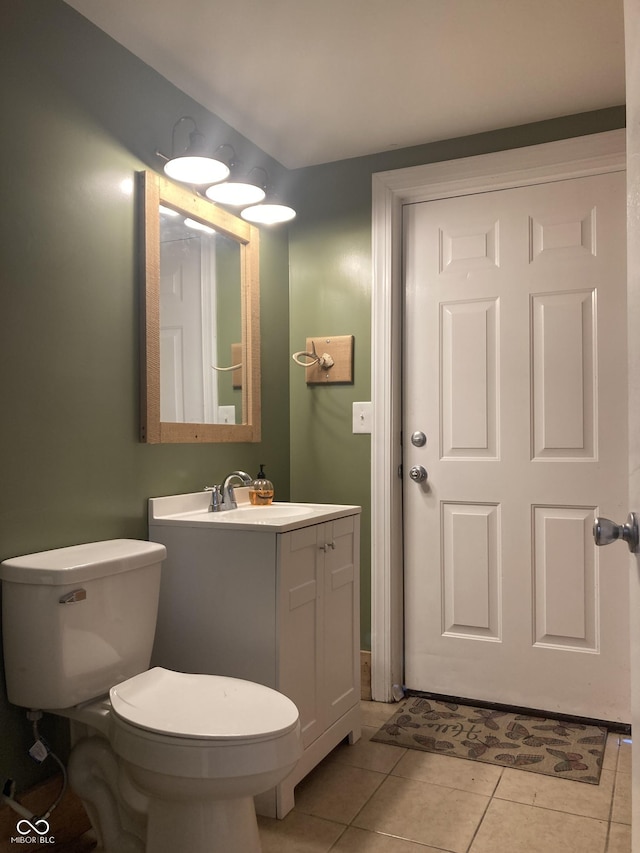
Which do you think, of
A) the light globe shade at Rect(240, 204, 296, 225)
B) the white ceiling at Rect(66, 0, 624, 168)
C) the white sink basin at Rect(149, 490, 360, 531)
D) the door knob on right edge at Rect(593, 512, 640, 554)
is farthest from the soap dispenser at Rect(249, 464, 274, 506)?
the door knob on right edge at Rect(593, 512, 640, 554)

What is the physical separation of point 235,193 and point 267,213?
19cm

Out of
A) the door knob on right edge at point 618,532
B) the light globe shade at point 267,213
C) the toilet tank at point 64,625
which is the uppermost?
the light globe shade at point 267,213

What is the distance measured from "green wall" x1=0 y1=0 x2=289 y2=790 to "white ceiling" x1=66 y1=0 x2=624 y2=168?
18 cm

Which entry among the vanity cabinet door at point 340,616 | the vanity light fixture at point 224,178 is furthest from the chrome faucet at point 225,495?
the vanity light fixture at point 224,178

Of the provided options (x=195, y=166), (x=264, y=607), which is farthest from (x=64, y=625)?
(x=195, y=166)

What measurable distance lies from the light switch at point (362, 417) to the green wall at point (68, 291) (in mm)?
821

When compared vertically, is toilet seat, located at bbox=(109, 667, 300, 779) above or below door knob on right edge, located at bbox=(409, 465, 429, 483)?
below

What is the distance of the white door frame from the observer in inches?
109

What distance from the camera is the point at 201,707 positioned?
1.54 meters

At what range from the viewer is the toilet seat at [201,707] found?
4.71 ft

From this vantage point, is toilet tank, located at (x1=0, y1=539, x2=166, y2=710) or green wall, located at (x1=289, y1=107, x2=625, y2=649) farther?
green wall, located at (x1=289, y1=107, x2=625, y2=649)

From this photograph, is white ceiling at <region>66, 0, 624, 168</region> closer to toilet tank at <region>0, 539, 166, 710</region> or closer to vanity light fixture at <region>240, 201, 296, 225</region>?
vanity light fixture at <region>240, 201, 296, 225</region>

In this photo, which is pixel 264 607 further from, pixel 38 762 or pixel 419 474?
pixel 419 474

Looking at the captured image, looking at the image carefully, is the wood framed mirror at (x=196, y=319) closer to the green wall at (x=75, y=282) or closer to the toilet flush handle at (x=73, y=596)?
the green wall at (x=75, y=282)
